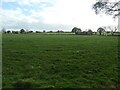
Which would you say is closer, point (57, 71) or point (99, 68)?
point (57, 71)

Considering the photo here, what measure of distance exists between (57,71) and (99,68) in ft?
11.0

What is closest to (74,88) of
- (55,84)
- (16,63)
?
(55,84)

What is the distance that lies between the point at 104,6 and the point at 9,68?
35.2 feet

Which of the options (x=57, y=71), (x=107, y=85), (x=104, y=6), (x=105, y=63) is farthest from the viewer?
(x=104, y=6)

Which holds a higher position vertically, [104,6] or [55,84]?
[104,6]

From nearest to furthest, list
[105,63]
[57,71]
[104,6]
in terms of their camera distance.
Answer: [57,71] → [105,63] → [104,6]

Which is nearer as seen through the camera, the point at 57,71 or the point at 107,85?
the point at 107,85

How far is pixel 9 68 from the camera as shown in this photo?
59.7ft

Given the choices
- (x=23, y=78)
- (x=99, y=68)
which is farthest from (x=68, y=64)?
(x=23, y=78)

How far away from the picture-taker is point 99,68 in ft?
64.3

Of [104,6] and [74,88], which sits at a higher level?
[104,6]

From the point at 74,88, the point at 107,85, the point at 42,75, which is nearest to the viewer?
the point at 74,88

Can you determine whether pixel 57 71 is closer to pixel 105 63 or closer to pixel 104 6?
pixel 105 63

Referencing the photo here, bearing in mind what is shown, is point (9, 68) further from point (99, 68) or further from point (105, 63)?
point (105, 63)
